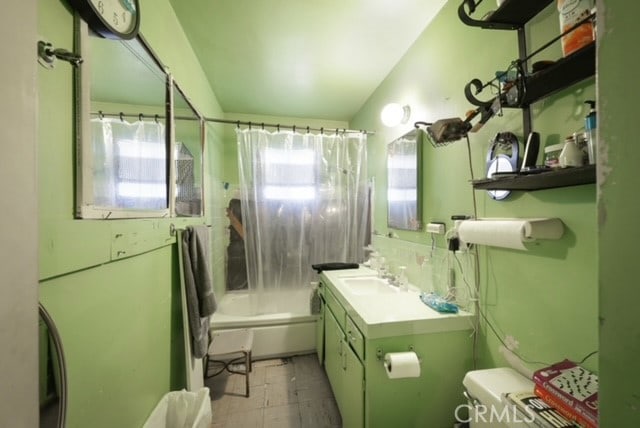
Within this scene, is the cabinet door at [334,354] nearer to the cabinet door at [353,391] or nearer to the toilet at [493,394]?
the cabinet door at [353,391]

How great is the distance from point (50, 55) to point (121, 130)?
353 mm

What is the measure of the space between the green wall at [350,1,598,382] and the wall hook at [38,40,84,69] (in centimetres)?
154

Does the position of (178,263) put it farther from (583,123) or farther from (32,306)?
(583,123)

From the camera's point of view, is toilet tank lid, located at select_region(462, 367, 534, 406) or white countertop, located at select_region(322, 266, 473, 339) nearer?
toilet tank lid, located at select_region(462, 367, 534, 406)

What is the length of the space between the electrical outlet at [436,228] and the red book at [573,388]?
2.41ft

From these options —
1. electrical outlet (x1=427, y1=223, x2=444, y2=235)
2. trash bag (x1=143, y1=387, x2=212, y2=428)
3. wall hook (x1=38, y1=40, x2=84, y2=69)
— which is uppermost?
wall hook (x1=38, y1=40, x2=84, y2=69)

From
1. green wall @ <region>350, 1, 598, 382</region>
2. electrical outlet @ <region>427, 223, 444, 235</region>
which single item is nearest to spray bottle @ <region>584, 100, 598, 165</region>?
green wall @ <region>350, 1, 598, 382</region>

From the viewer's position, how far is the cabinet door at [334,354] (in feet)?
4.89

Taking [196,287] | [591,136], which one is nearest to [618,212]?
[591,136]

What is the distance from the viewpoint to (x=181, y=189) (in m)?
1.62

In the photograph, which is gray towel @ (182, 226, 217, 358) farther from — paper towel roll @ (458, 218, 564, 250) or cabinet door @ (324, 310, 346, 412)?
paper towel roll @ (458, 218, 564, 250)

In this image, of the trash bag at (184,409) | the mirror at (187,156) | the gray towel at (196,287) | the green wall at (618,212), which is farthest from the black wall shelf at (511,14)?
the trash bag at (184,409)

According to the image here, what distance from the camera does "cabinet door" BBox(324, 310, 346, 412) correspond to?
1.49 meters

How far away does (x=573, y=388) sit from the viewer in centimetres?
71
